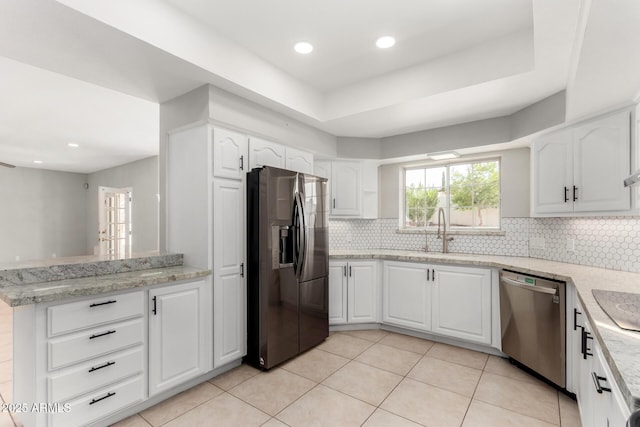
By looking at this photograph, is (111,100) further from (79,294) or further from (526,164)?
(526,164)

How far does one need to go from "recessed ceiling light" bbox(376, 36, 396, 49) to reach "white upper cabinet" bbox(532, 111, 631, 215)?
1711 millimetres

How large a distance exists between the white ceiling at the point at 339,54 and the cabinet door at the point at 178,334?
1658 millimetres

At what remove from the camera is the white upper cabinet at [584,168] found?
224cm

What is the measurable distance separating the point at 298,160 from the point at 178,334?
2.06 meters

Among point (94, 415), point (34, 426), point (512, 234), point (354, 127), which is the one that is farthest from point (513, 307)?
point (34, 426)

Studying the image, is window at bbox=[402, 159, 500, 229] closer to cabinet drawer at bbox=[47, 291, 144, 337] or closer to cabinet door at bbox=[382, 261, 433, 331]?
cabinet door at bbox=[382, 261, 433, 331]

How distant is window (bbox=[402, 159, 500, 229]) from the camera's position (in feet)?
12.0

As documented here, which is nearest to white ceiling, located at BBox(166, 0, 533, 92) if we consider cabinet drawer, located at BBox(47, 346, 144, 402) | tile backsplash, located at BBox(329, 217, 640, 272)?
tile backsplash, located at BBox(329, 217, 640, 272)

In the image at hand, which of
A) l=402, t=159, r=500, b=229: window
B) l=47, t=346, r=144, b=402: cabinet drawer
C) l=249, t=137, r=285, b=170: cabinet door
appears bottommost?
l=47, t=346, r=144, b=402: cabinet drawer

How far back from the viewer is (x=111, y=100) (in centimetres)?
352

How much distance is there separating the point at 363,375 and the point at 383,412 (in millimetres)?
512

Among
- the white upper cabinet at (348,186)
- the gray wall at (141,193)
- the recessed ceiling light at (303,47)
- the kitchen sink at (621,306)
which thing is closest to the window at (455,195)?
the white upper cabinet at (348,186)

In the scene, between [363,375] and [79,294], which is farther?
[363,375]

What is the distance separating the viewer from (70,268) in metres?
2.12
